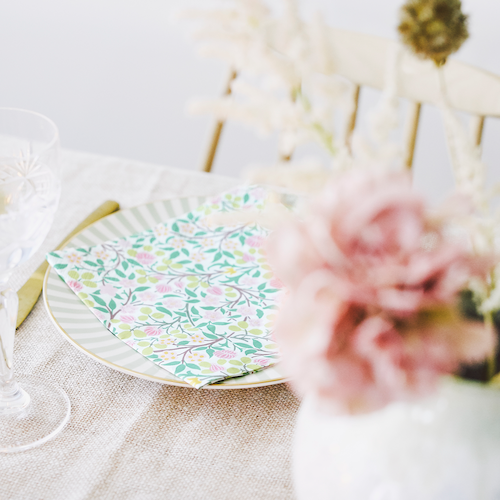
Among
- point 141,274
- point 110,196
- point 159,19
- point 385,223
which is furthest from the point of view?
point 159,19

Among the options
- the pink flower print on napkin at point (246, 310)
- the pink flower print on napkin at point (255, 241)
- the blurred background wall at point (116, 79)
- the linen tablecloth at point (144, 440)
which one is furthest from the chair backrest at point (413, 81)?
the blurred background wall at point (116, 79)

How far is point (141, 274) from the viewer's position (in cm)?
56

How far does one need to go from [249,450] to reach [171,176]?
18.5 inches

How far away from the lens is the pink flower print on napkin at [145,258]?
579mm

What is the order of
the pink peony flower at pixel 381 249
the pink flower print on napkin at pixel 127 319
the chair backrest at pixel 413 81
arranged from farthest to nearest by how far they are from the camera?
the chair backrest at pixel 413 81 → the pink flower print on napkin at pixel 127 319 → the pink peony flower at pixel 381 249

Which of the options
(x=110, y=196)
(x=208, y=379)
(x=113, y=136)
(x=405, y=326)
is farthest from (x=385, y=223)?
(x=113, y=136)

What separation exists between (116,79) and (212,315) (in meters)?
1.97

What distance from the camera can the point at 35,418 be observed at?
0.43m

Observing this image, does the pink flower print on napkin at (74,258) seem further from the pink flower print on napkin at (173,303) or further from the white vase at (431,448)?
the white vase at (431,448)

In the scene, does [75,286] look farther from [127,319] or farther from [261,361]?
[261,361]

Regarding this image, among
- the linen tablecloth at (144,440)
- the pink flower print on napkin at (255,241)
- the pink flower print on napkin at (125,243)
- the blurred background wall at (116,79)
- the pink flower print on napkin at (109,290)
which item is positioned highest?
the pink flower print on napkin at (255,241)

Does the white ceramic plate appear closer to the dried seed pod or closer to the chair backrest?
the dried seed pod

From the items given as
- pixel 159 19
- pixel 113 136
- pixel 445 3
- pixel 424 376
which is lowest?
pixel 113 136

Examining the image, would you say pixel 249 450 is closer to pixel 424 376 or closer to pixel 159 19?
pixel 424 376
